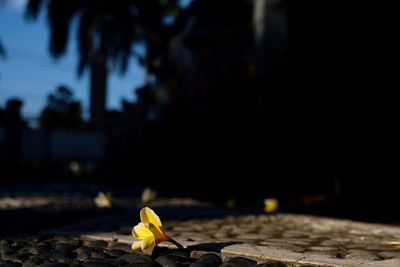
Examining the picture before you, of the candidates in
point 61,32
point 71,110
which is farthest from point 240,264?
point 71,110

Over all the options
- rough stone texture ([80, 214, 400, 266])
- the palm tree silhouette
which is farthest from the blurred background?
the palm tree silhouette

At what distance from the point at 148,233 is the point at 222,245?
44 centimetres

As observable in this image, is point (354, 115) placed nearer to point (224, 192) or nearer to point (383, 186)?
point (383, 186)

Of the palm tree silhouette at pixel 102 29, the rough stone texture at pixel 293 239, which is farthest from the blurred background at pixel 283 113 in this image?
the palm tree silhouette at pixel 102 29

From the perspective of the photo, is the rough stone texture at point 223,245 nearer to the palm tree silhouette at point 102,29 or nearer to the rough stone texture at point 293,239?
the rough stone texture at point 293,239

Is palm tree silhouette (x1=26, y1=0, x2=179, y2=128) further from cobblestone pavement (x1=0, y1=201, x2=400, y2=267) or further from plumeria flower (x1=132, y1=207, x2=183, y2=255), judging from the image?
plumeria flower (x1=132, y1=207, x2=183, y2=255)

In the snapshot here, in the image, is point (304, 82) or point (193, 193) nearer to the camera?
point (304, 82)

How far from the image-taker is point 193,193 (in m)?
6.87

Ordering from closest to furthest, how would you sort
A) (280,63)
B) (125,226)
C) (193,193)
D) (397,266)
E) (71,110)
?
(397,266) < (125,226) < (280,63) < (193,193) < (71,110)

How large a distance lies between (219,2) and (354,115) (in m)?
4.39

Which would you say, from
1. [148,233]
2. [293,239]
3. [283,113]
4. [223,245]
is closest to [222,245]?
[223,245]

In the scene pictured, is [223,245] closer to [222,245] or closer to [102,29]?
[222,245]

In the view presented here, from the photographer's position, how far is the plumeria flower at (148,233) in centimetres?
232

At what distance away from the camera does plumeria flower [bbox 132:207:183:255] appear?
2.32 meters
